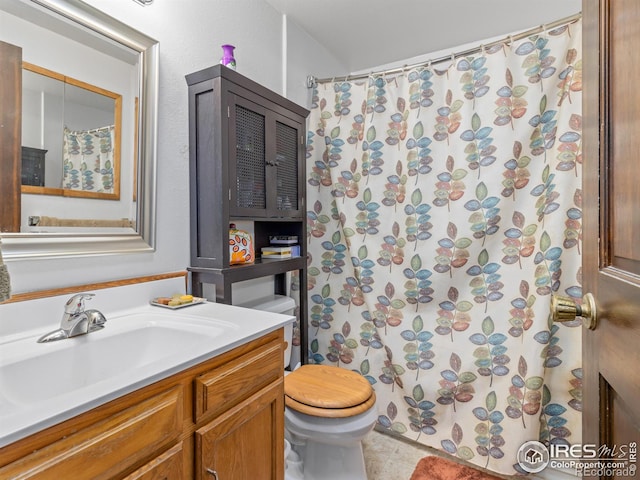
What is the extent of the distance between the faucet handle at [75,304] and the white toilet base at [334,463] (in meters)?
1.06

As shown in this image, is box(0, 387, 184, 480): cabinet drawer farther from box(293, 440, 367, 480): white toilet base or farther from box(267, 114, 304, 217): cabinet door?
box(267, 114, 304, 217): cabinet door

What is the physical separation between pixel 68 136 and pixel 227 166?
1.70ft

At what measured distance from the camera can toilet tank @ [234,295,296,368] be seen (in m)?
1.72

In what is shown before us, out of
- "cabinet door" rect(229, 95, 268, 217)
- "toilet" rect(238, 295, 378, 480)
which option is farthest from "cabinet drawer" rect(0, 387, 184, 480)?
"cabinet door" rect(229, 95, 268, 217)

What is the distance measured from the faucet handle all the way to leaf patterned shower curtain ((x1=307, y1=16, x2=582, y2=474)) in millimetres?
1331

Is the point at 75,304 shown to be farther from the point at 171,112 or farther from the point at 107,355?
the point at 171,112

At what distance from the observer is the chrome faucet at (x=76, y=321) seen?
0.96 meters

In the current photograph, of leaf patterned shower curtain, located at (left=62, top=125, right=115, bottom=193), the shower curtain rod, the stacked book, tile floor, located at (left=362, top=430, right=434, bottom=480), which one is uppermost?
the shower curtain rod

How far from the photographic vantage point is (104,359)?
99 centimetres

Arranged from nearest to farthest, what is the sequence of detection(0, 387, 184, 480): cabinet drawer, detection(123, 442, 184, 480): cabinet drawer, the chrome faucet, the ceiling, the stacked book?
1. detection(0, 387, 184, 480): cabinet drawer
2. detection(123, 442, 184, 480): cabinet drawer
3. the chrome faucet
4. the stacked book
5. the ceiling

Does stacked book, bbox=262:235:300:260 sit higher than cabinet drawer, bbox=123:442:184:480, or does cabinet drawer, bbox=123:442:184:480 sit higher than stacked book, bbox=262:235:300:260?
stacked book, bbox=262:235:300:260

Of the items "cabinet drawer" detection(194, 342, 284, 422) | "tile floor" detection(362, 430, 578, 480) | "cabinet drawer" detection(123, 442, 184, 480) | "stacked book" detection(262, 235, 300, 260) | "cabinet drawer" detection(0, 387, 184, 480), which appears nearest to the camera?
"cabinet drawer" detection(0, 387, 184, 480)

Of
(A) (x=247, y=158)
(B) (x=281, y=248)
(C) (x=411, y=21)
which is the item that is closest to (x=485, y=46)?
(C) (x=411, y=21)

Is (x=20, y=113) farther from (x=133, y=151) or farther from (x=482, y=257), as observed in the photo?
(x=482, y=257)
